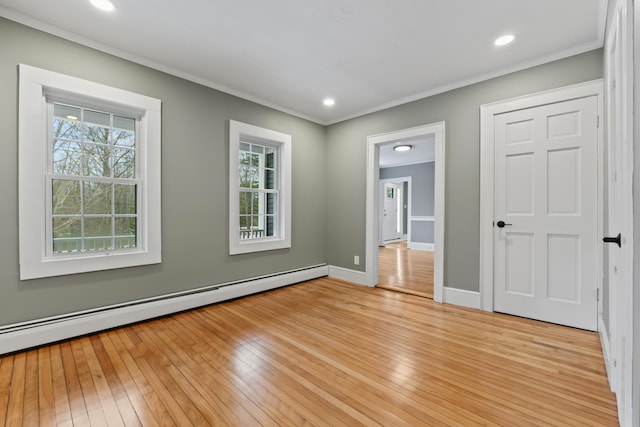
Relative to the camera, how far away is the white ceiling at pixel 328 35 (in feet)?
6.74

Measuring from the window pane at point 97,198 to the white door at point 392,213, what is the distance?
787 cm

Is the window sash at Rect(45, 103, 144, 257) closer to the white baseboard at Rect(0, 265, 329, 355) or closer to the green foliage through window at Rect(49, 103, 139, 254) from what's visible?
the green foliage through window at Rect(49, 103, 139, 254)

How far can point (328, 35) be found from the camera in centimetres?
238

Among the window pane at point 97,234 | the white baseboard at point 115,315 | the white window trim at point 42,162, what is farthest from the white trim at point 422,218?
the window pane at point 97,234

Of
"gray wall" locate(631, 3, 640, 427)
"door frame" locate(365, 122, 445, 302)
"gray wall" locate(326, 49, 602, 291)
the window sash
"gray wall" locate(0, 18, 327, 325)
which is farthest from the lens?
"door frame" locate(365, 122, 445, 302)

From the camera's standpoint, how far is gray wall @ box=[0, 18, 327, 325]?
2.12 metres

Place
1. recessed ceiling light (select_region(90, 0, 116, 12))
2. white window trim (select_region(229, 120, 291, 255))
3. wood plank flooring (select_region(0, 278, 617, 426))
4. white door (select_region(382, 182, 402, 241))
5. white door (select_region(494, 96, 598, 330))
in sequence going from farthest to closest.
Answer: white door (select_region(382, 182, 402, 241))
white window trim (select_region(229, 120, 291, 255))
white door (select_region(494, 96, 598, 330))
recessed ceiling light (select_region(90, 0, 116, 12))
wood plank flooring (select_region(0, 278, 617, 426))

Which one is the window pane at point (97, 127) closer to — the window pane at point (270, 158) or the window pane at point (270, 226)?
the window pane at point (270, 158)

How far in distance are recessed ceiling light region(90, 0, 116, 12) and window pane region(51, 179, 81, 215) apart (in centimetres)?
145

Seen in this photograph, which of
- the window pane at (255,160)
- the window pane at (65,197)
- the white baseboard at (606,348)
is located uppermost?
the window pane at (255,160)

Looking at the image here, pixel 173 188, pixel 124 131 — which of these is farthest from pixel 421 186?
pixel 124 131

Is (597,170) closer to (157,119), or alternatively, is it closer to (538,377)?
(538,377)

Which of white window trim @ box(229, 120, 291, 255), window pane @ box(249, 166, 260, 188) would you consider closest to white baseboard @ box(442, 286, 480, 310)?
white window trim @ box(229, 120, 291, 255)

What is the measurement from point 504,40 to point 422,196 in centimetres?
601
